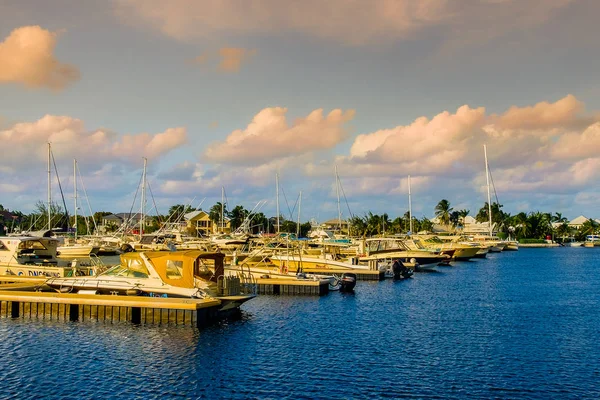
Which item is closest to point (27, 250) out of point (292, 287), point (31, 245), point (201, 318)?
point (31, 245)

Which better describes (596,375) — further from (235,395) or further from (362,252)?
(362,252)

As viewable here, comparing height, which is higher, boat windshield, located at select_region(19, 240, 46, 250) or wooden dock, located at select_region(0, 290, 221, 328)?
boat windshield, located at select_region(19, 240, 46, 250)

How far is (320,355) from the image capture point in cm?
2944

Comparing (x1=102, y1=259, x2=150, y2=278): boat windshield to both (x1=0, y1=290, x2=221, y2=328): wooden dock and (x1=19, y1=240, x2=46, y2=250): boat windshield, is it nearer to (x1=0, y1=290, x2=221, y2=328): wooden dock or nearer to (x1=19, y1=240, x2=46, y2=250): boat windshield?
(x1=0, y1=290, x2=221, y2=328): wooden dock

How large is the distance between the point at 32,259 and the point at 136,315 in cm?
2584

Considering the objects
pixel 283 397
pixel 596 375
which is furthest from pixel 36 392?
pixel 596 375

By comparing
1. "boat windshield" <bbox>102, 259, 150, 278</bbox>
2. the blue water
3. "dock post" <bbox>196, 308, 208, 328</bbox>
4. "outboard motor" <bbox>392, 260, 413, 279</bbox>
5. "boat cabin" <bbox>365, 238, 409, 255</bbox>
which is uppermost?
"boat cabin" <bbox>365, 238, 409, 255</bbox>

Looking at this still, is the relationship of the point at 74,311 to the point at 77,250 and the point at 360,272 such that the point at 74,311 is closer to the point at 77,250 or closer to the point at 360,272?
the point at 360,272

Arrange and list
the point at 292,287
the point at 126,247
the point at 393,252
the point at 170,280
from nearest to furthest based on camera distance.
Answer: the point at 170,280 < the point at 292,287 < the point at 393,252 < the point at 126,247

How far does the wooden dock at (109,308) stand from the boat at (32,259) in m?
7.54

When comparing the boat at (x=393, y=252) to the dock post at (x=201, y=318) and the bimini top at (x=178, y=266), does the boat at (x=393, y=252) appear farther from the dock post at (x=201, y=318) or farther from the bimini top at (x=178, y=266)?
the dock post at (x=201, y=318)

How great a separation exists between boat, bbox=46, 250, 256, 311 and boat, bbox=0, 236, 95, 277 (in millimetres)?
8453

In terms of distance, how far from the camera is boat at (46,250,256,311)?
3703cm

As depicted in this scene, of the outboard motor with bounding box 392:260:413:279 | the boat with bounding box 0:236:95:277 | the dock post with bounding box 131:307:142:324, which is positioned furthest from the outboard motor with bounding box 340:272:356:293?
the dock post with bounding box 131:307:142:324
